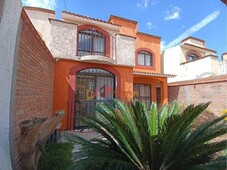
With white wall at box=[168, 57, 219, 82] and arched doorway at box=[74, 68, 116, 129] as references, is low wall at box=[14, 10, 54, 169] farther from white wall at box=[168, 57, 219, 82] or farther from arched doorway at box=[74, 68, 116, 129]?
white wall at box=[168, 57, 219, 82]

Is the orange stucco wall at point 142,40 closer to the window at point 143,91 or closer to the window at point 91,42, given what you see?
the window at point 143,91

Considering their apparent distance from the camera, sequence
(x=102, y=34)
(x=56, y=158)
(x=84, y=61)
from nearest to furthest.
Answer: (x=56, y=158) → (x=84, y=61) → (x=102, y=34)

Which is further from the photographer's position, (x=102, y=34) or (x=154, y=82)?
(x=154, y=82)

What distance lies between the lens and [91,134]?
7078mm

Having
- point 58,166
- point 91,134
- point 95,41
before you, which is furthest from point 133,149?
point 95,41

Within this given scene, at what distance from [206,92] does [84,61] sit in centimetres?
876

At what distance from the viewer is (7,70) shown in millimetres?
2588

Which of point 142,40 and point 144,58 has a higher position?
point 142,40

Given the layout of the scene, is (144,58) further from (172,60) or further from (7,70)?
(7,70)

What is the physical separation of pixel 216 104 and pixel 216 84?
4.39 feet

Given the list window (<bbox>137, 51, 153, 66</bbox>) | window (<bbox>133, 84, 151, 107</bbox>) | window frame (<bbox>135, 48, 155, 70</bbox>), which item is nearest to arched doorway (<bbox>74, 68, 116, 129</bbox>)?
window (<bbox>133, 84, 151, 107</bbox>)

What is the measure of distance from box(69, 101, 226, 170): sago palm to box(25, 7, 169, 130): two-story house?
4.40 meters

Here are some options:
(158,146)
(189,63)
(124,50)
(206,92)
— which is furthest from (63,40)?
(189,63)

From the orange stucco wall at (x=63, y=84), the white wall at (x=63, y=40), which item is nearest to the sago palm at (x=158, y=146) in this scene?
the orange stucco wall at (x=63, y=84)
